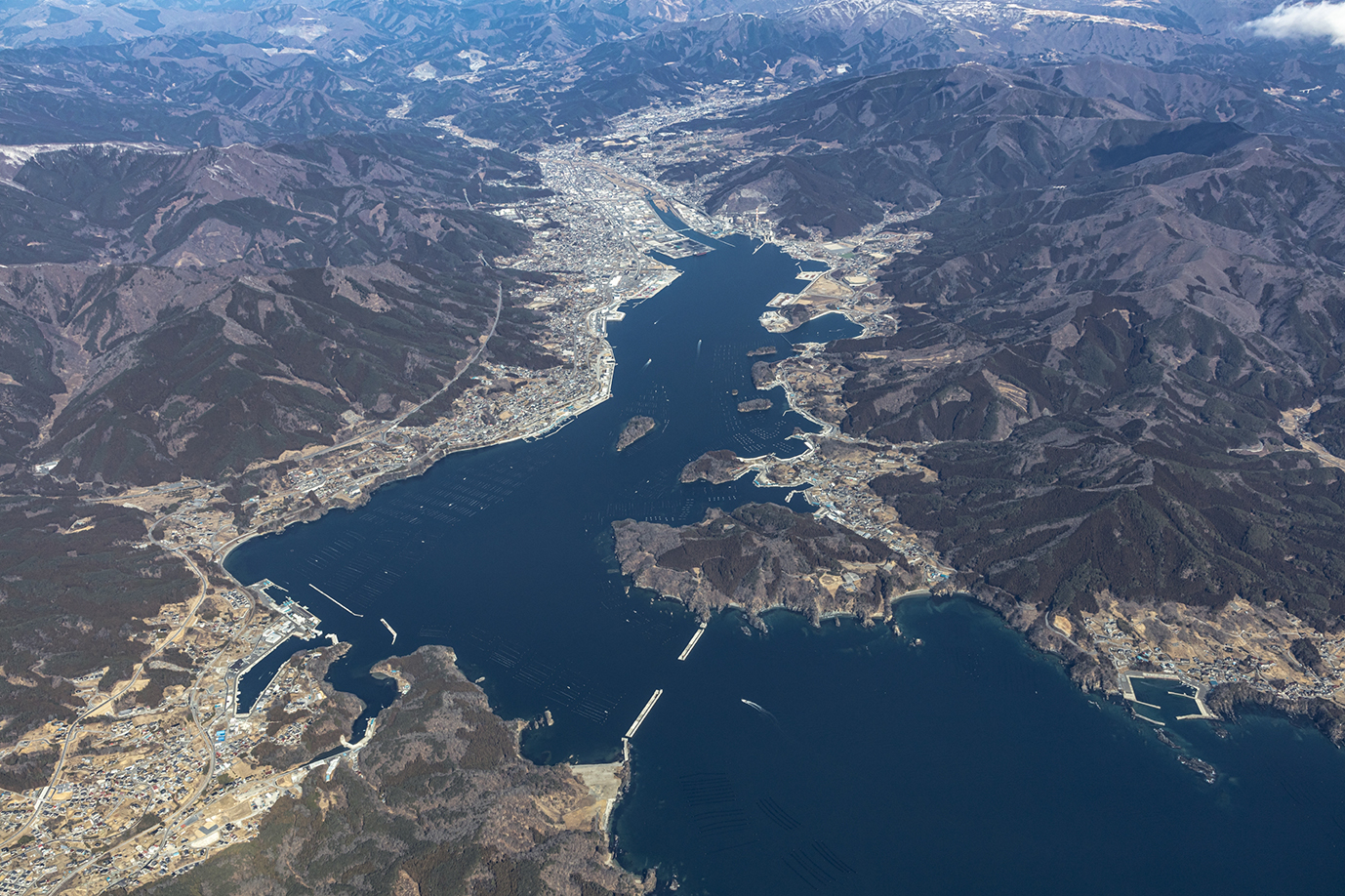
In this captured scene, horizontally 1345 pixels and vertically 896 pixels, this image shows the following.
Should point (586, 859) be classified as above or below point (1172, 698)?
above

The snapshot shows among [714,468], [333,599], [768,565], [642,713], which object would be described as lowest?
[714,468]

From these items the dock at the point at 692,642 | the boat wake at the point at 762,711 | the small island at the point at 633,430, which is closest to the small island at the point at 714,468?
the small island at the point at 633,430

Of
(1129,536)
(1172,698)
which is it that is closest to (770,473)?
(1129,536)

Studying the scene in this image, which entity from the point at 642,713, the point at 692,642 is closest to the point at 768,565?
the point at 692,642

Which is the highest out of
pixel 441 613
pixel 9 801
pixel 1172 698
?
pixel 9 801

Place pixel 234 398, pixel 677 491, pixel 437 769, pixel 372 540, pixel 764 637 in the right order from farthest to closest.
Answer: pixel 234 398
pixel 677 491
pixel 372 540
pixel 764 637
pixel 437 769

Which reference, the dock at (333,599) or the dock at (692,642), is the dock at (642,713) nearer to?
the dock at (692,642)

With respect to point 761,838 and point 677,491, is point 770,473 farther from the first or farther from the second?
point 761,838

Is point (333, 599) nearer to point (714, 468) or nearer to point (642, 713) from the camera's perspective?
point (642, 713)
